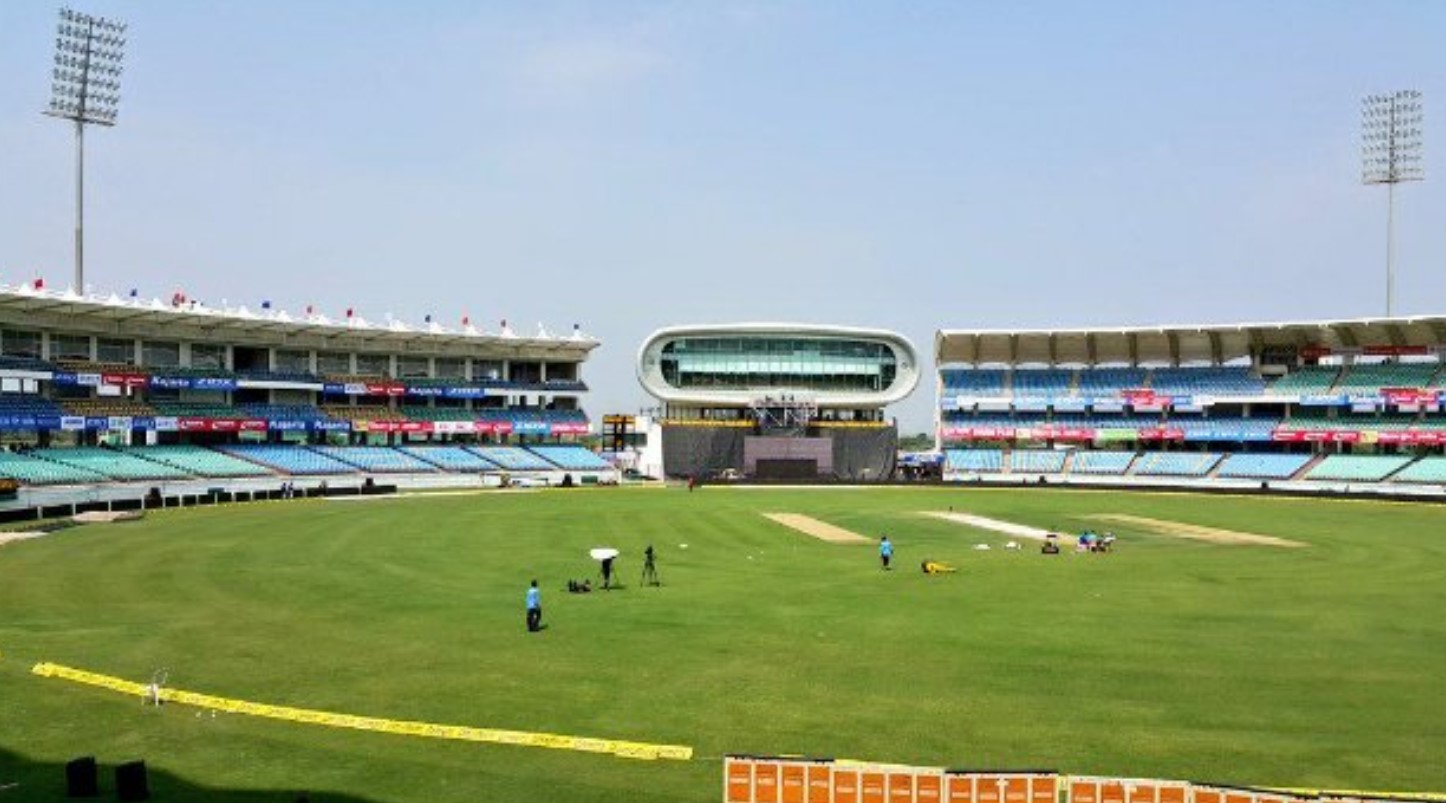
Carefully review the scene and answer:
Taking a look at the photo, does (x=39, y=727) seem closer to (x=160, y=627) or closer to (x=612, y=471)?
(x=160, y=627)

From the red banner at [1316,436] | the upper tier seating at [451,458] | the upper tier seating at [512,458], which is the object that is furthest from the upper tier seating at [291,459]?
the red banner at [1316,436]

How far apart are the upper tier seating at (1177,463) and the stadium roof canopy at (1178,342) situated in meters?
12.1

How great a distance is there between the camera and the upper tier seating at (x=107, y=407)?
7856cm

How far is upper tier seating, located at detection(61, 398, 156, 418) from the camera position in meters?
78.6

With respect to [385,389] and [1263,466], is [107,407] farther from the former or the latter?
[1263,466]

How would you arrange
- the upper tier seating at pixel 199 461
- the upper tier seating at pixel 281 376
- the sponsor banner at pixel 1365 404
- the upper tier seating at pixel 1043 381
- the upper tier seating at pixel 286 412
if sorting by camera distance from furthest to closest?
the upper tier seating at pixel 1043 381
the sponsor banner at pixel 1365 404
the upper tier seating at pixel 281 376
the upper tier seating at pixel 286 412
the upper tier seating at pixel 199 461

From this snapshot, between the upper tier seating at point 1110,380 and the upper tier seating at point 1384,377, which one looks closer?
the upper tier seating at point 1384,377

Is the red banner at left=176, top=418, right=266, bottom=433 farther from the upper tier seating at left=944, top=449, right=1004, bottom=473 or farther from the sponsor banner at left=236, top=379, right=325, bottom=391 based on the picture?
the upper tier seating at left=944, top=449, right=1004, bottom=473

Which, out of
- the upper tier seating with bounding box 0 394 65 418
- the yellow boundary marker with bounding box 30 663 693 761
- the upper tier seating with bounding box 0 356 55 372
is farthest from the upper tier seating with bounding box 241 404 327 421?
the yellow boundary marker with bounding box 30 663 693 761

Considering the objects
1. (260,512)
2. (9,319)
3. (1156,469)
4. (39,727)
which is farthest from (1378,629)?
(9,319)

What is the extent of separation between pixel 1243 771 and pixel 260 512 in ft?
201

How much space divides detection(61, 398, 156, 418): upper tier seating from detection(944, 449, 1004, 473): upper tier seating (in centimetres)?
7196

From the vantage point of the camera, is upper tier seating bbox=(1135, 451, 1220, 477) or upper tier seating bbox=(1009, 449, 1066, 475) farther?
upper tier seating bbox=(1009, 449, 1066, 475)

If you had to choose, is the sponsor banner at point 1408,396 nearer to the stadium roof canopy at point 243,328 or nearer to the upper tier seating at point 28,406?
the stadium roof canopy at point 243,328
